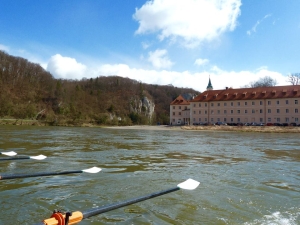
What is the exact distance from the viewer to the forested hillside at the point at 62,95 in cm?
10194

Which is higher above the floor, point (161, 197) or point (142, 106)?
point (142, 106)

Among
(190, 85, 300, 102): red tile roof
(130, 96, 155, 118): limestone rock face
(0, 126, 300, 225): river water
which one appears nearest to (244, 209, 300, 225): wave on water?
(0, 126, 300, 225): river water

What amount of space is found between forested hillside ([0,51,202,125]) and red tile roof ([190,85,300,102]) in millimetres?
29747

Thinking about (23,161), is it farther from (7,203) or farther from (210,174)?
(210,174)

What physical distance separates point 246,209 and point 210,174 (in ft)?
11.6

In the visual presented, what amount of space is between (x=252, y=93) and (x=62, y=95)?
8266 centimetres

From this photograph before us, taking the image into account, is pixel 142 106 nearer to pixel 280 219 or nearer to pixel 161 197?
pixel 161 197

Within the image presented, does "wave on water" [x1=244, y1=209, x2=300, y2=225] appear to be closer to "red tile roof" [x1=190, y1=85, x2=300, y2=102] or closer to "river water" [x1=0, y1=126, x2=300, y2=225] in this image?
"river water" [x1=0, y1=126, x2=300, y2=225]

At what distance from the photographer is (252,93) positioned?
233 ft

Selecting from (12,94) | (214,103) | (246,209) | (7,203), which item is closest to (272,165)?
(246,209)

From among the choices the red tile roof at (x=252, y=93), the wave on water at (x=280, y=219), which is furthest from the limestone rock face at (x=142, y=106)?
the wave on water at (x=280, y=219)

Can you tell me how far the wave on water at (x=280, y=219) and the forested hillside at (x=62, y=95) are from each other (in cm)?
8907

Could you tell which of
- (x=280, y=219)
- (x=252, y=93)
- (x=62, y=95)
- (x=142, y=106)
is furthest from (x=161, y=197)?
(x=62, y=95)

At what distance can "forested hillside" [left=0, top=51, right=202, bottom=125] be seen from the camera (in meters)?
102
